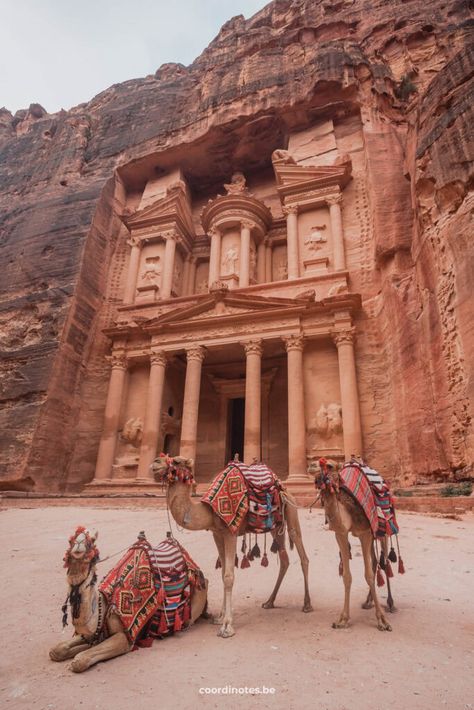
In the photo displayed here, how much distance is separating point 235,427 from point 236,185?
526 inches

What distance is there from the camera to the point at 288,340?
15781 millimetres

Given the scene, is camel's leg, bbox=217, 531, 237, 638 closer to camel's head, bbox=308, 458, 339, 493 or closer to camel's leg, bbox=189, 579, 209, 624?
camel's leg, bbox=189, 579, 209, 624

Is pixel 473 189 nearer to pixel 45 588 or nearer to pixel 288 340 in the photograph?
pixel 288 340

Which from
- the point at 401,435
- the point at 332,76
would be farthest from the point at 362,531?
the point at 332,76

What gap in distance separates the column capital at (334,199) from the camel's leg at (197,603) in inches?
739

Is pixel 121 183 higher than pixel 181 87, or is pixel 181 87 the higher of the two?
pixel 181 87

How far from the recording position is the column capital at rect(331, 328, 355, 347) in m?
15.1

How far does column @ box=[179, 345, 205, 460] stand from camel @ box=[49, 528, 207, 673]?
40.0 feet

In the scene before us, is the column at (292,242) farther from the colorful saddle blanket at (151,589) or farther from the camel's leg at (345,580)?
the colorful saddle blanket at (151,589)

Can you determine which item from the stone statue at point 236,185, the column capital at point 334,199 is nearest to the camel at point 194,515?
the column capital at point 334,199

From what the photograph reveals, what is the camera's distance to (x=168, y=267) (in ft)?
69.8

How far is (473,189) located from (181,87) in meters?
23.3

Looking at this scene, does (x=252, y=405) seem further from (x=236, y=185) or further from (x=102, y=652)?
(x=236, y=185)

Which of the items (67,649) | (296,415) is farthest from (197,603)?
(296,415)
